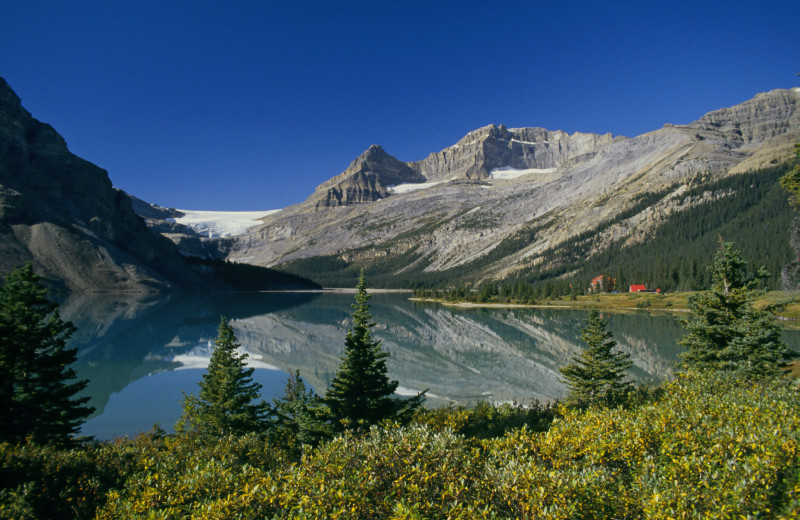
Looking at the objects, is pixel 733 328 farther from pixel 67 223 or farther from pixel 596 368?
pixel 67 223

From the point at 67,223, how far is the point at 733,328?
177179mm

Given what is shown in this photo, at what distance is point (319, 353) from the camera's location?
5469cm

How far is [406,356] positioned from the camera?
5203cm

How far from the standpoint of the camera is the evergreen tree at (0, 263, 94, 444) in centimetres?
1498

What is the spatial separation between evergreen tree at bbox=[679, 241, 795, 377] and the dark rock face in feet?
482

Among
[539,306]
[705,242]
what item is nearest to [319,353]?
[539,306]

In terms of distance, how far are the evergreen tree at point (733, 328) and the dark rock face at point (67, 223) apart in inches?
5788

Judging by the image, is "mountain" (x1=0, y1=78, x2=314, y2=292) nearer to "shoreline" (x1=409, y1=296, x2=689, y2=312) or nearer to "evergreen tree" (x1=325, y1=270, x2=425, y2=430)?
"shoreline" (x1=409, y1=296, x2=689, y2=312)

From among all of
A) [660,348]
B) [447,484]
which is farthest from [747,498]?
[660,348]

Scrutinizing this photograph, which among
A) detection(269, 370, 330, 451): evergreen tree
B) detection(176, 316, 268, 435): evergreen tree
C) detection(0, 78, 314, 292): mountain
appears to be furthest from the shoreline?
detection(0, 78, 314, 292): mountain

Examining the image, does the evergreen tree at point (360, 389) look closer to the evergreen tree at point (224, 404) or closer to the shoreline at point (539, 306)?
the evergreen tree at point (224, 404)

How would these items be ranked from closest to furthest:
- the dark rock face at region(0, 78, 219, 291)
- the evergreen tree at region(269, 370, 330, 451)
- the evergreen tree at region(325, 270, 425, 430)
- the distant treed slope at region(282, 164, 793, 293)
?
the evergreen tree at region(269, 370, 330, 451)
the evergreen tree at region(325, 270, 425, 430)
the dark rock face at region(0, 78, 219, 291)
the distant treed slope at region(282, 164, 793, 293)

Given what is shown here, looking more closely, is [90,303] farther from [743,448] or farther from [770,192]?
[770,192]

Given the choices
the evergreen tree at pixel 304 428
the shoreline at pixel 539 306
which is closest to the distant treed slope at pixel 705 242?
the shoreline at pixel 539 306
